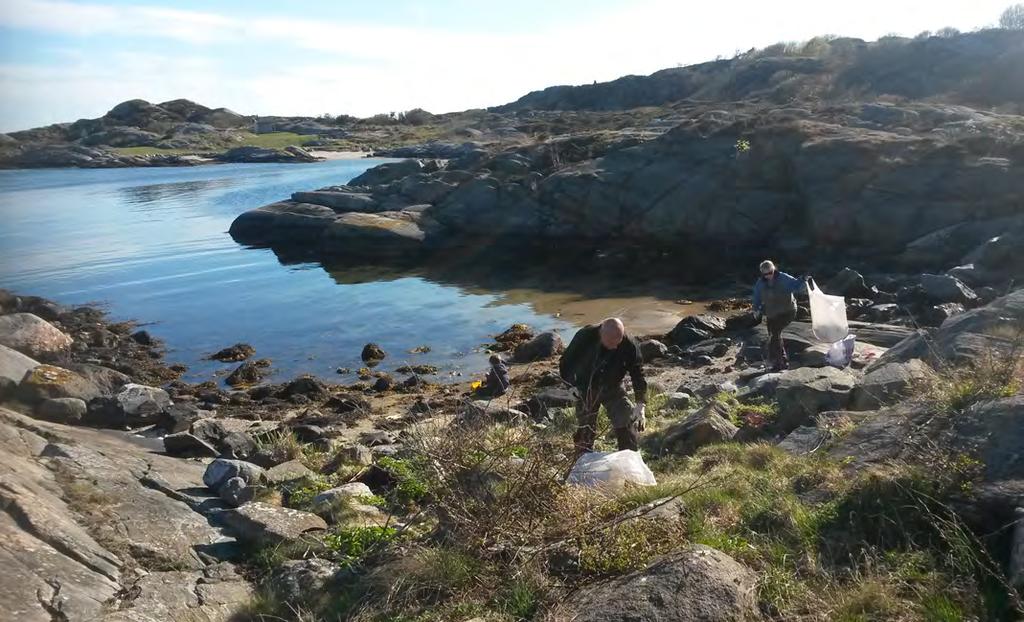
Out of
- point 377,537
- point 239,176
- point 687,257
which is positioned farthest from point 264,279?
point 239,176

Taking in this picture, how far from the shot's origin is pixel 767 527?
5590mm

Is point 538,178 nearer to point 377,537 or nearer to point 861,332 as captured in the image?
point 861,332

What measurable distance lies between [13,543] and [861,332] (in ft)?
43.1

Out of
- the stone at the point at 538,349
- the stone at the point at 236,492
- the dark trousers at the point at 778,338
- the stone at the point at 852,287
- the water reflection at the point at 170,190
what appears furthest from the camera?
the water reflection at the point at 170,190

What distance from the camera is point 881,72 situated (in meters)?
48.9

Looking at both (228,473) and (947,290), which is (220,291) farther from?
(947,290)

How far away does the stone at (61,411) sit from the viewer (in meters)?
12.0

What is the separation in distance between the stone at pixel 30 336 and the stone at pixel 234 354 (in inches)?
129

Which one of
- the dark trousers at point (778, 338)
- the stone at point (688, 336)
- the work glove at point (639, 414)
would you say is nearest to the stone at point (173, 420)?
the work glove at point (639, 414)

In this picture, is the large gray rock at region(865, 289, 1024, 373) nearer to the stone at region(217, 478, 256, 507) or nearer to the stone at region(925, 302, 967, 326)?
the stone at region(217, 478, 256, 507)

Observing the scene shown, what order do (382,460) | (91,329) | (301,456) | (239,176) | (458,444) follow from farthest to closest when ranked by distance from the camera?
(239,176)
(91,329)
(301,456)
(382,460)
(458,444)

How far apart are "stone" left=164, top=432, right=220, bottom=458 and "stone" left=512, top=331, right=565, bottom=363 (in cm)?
833

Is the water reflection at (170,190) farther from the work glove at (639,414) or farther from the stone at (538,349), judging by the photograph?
the work glove at (639,414)

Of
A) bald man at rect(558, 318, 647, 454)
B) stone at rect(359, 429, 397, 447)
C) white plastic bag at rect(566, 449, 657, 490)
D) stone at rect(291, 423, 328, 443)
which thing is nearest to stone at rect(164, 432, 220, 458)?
stone at rect(291, 423, 328, 443)
